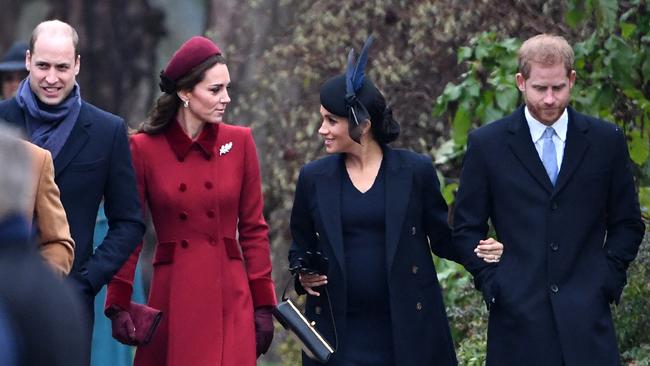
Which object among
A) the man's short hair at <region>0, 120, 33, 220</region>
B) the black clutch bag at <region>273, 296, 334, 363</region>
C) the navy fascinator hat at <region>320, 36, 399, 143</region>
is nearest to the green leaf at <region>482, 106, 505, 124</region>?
the navy fascinator hat at <region>320, 36, 399, 143</region>

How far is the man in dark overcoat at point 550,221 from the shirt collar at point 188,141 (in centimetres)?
118

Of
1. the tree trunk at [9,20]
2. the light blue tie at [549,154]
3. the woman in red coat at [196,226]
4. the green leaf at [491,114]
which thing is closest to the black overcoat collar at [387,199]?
the woman in red coat at [196,226]

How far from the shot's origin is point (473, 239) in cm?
755

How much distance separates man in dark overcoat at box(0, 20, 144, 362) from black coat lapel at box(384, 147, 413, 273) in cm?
105

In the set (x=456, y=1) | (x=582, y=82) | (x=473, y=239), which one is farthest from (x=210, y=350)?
(x=456, y=1)

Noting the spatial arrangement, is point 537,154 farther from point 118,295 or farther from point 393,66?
point 393,66

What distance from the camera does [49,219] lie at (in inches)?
272

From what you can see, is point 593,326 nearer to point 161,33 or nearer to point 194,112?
point 194,112

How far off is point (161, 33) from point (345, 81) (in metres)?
15.0

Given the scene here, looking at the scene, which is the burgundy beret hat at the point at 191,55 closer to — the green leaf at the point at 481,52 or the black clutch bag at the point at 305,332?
the black clutch bag at the point at 305,332

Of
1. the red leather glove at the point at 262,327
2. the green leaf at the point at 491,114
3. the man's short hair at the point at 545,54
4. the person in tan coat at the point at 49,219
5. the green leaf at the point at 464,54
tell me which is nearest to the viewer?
the person in tan coat at the point at 49,219

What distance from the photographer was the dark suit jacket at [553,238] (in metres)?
7.36

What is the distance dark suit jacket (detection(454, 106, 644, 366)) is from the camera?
736 cm

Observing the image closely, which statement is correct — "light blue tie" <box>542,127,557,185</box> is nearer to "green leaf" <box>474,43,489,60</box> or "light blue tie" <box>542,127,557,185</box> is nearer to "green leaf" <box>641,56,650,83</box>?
"green leaf" <box>641,56,650,83</box>
